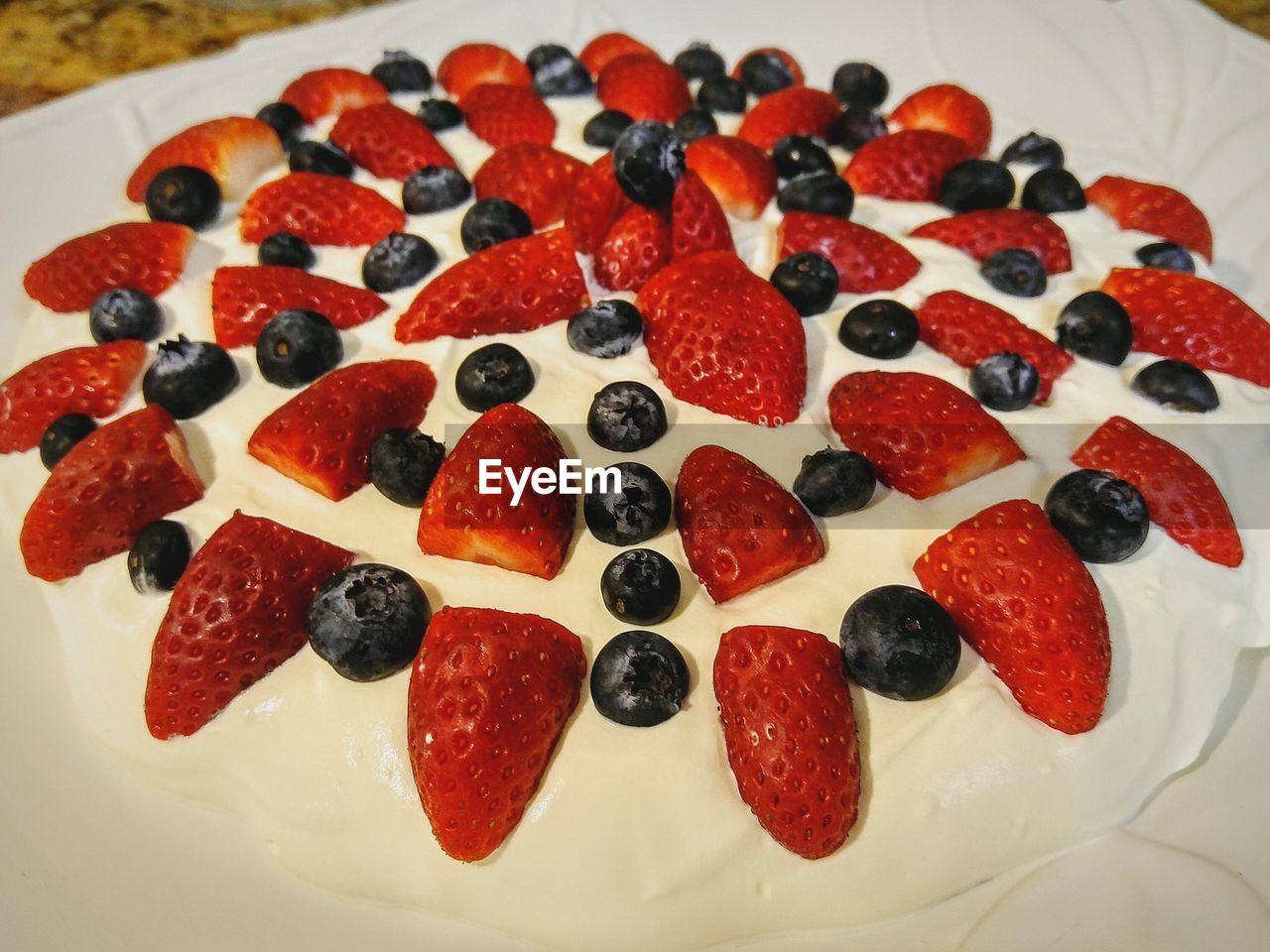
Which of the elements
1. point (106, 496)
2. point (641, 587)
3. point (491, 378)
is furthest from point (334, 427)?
point (641, 587)

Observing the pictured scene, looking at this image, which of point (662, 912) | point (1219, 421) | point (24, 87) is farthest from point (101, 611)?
point (24, 87)

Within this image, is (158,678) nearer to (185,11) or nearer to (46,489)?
(46,489)

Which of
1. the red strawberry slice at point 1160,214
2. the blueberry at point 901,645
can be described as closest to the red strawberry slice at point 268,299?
the blueberry at point 901,645

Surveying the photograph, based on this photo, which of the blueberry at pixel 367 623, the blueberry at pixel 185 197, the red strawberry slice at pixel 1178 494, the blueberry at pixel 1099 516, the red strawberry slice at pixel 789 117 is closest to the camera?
the blueberry at pixel 367 623

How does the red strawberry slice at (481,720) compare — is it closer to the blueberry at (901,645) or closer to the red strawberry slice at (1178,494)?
the blueberry at (901,645)

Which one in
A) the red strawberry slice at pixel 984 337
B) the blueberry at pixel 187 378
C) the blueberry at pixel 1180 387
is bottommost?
the blueberry at pixel 187 378

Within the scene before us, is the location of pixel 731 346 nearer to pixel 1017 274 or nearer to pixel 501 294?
pixel 501 294

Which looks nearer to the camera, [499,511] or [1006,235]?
[499,511]

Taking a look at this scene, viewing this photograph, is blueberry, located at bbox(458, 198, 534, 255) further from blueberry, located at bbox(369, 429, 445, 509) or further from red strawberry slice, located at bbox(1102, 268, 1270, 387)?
red strawberry slice, located at bbox(1102, 268, 1270, 387)
